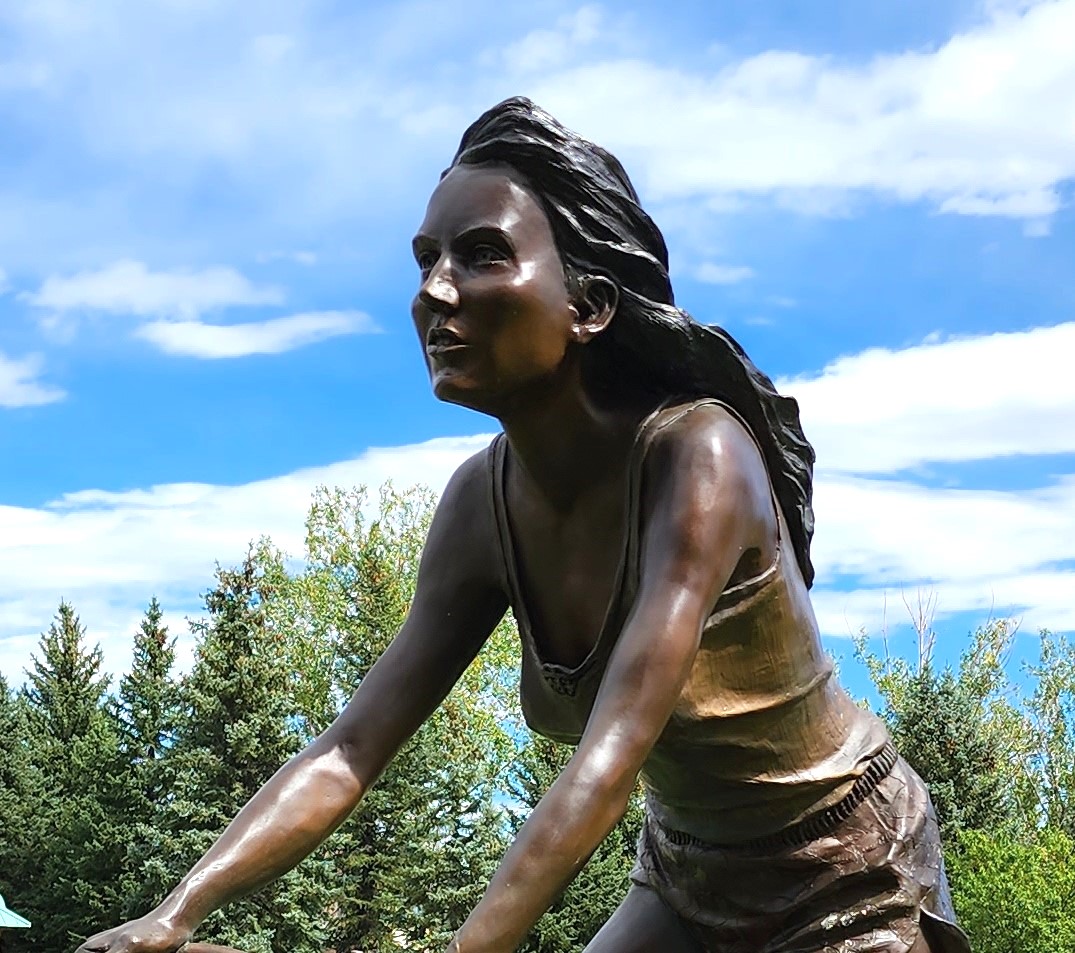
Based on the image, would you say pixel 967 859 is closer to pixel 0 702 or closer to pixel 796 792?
pixel 796 792

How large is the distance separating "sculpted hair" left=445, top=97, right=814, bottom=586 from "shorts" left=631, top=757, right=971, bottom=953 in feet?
2.44

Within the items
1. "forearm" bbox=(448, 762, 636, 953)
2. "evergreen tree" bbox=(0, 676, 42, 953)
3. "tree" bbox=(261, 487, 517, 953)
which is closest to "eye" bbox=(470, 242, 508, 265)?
"forearm" bbox=(448, 762, 636, 953)

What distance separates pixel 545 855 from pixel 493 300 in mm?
1004

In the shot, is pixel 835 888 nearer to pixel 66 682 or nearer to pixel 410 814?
pixel 410 814

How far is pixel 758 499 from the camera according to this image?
9.39 ft

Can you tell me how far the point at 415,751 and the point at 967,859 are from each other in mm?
8169

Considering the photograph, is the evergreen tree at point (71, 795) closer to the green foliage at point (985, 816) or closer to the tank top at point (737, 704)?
the green foliage at point (985, 816)

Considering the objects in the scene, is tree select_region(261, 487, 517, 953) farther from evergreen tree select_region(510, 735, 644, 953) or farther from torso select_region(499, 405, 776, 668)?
torso select_region(499, 405, 776, 668)

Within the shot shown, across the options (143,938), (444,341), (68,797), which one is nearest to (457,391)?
(444,341)

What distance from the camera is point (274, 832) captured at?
2.95 meters

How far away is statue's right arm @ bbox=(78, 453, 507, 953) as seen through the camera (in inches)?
115

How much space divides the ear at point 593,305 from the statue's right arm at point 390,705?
1.50 feet

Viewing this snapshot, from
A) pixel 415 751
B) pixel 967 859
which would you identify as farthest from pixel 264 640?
pixel 967 859

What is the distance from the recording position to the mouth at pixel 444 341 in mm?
2857
